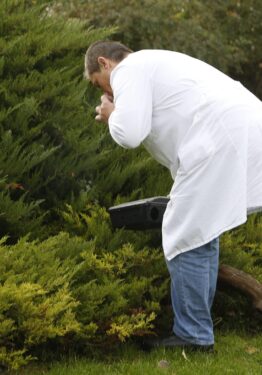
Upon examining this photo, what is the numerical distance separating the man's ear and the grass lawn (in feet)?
5.43

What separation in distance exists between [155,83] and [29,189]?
1426 millimetres

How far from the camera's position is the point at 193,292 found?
16.7ft

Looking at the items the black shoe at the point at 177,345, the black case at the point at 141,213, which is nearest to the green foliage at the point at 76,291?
the black shoe at the point at 177,345

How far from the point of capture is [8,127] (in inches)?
243

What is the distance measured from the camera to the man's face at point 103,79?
5.12 metres

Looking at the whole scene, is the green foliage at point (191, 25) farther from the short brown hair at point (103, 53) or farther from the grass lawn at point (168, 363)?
the grass lawn at point (168, 363)

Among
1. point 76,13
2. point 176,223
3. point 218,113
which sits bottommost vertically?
point 76,13

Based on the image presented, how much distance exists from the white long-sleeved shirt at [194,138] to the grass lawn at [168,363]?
2.05ft

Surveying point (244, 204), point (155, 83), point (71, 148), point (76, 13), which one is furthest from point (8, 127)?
point (76, 13)

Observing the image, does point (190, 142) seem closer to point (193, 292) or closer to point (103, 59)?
point (103, 59)

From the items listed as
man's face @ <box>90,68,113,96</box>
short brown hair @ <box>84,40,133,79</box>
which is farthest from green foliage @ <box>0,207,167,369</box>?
short brown hair @ <box>84,40,133,79</box>

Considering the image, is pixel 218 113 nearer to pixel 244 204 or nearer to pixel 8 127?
pixel 244 204

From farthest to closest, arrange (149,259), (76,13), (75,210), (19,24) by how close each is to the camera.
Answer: (76,13)
(19,24)
(75,210)
(149,259)

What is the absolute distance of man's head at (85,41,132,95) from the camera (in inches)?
201
